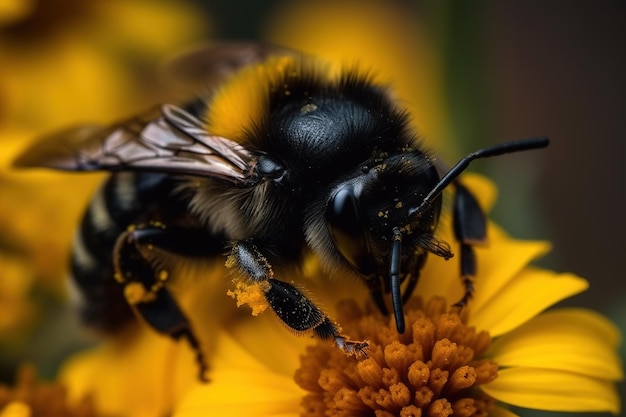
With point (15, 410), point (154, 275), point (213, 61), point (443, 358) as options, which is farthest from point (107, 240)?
point (443, 358)

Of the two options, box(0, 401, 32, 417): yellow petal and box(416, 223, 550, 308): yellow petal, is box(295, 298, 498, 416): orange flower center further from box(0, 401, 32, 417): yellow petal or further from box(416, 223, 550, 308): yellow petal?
box(0, 401, 32, 417): yellow petal

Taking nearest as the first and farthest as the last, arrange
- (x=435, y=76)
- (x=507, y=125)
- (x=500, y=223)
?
(x=500, y=223)
(x=435, y=76)
(x=507, y=125)

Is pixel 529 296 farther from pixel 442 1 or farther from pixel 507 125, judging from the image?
pixel 507 125

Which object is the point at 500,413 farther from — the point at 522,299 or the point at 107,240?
the point at 107,240

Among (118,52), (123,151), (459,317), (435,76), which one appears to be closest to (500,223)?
(435,76)

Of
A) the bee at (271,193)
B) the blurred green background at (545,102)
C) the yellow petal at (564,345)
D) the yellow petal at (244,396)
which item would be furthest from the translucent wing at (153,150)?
the blurred green background at (545,102)

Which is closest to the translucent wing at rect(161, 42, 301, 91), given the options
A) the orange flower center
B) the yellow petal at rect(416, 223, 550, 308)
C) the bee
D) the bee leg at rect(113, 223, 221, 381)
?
the bee
